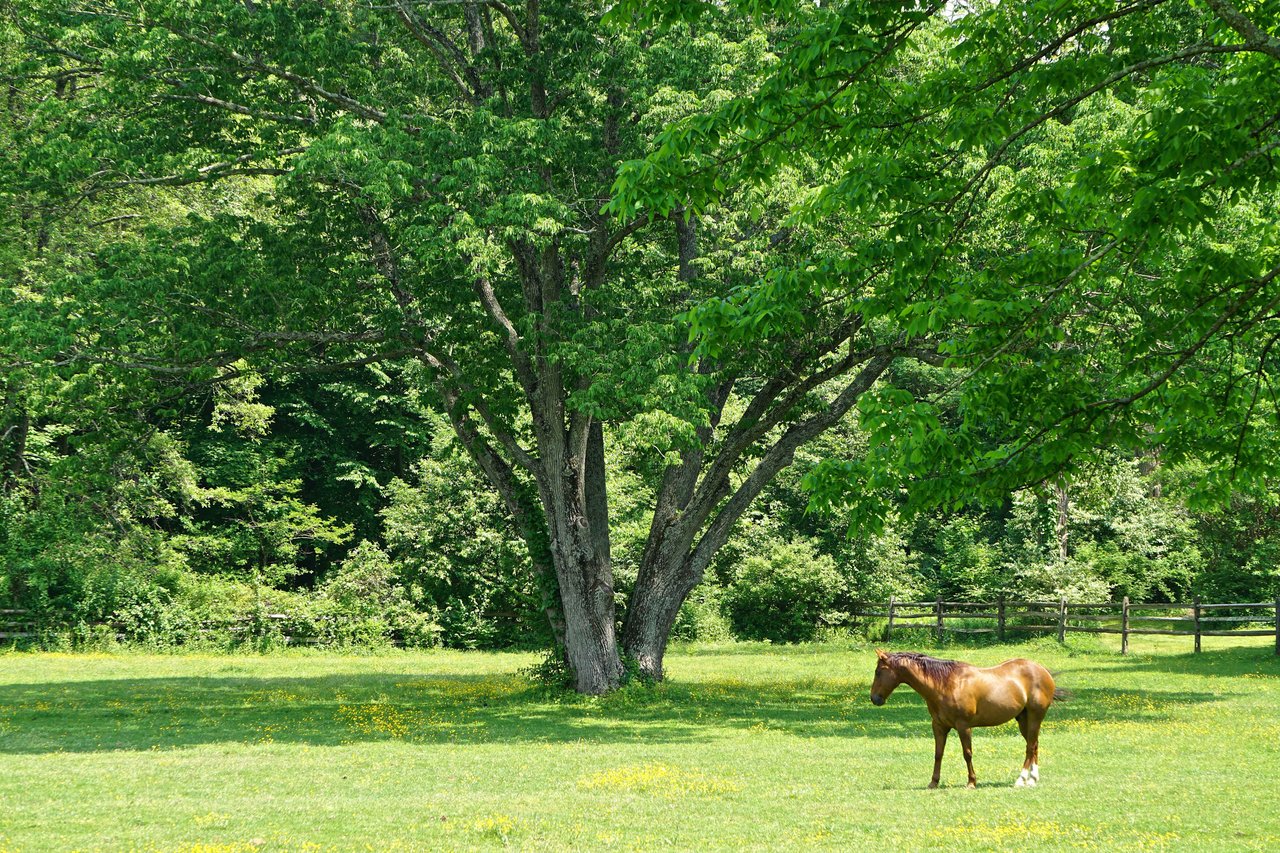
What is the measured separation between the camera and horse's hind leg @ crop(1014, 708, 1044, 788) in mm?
10320

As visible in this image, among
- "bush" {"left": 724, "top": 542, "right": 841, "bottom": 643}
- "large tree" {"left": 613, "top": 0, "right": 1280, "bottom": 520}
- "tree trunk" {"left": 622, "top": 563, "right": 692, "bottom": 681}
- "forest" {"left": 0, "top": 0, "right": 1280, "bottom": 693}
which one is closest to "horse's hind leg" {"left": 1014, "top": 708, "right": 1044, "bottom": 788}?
"forest" {"left": 0, "top": 0, "right": 1280, "bottom": 693}

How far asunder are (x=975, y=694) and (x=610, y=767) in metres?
4.13

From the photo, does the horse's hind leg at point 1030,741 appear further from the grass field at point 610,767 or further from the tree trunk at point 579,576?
the tree trunk at point 579,576

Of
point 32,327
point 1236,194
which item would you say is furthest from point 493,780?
point 32,327

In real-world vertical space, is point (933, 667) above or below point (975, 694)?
above

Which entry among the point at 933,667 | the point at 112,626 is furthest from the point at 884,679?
the point at 112,626

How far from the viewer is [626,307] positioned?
19.5 metres

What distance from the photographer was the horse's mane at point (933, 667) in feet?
33.7

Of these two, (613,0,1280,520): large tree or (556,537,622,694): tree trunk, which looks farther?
(556,537,622,694): tree trunk

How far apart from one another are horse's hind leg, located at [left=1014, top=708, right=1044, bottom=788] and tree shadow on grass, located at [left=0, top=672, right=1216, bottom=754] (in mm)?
4645

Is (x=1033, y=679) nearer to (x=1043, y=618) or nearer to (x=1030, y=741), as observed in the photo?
(x=1030, y=741)

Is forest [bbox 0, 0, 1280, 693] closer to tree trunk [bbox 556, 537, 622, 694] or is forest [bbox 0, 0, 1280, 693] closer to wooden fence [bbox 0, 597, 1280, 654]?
tree trunk [bbox 556, 537, 622, 694]

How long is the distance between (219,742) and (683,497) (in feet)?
30.6

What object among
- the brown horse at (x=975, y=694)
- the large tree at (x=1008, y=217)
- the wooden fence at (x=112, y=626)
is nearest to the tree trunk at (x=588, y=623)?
the brown horse at (x=975, y=694)
